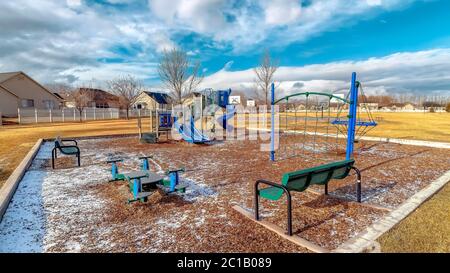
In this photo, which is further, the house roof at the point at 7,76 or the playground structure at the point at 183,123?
the house roof at the point at 7,76

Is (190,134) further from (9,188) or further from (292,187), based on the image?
(292,187)

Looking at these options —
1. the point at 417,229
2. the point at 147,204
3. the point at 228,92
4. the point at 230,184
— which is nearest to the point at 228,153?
the point at 230,184

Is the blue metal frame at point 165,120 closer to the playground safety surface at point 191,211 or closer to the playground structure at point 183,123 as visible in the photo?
the playground structure at point 183,123

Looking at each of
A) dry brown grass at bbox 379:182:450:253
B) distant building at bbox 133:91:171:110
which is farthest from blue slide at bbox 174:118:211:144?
distant building at bbox 133:91:171:110

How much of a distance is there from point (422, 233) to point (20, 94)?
49.9 m

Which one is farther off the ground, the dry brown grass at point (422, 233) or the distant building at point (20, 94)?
the distant building at point (20, 94)

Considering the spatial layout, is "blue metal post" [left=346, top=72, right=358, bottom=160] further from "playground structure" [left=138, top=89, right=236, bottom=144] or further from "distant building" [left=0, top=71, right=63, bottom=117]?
"distant building" [left=0, top=71, right=63, bottom=117]

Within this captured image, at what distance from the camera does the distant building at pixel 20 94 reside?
35.5 metres

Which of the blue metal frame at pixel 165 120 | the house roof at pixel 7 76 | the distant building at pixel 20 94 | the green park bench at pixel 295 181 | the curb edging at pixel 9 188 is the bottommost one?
the curb edging at pixel 9 188

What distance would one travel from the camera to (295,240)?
10.6ft

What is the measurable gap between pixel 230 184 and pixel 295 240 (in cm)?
269

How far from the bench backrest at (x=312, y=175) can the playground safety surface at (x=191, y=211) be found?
0.58 meters

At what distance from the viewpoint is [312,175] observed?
3.75m

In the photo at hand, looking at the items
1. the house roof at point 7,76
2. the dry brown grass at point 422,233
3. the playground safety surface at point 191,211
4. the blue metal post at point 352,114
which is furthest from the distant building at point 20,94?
the dry brown grass at point 422,233
